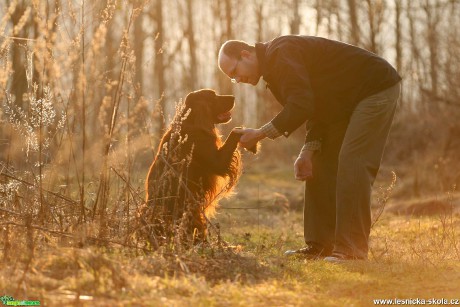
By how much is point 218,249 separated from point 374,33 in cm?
1934

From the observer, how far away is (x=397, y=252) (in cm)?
556

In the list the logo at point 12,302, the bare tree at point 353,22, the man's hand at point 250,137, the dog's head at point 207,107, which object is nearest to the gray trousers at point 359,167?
the man's hand at point 250,137

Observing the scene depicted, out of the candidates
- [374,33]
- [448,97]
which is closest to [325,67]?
[448,97]

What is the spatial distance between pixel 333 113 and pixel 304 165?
0.44m

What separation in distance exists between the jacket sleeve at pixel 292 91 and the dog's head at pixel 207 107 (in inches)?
28.1

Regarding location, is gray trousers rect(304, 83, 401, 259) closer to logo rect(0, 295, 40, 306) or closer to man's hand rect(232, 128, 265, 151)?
man's hand rect(232, 128, 265, 151)

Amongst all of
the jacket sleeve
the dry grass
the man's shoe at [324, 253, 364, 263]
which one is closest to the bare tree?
the dry grass

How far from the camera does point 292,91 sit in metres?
4.99

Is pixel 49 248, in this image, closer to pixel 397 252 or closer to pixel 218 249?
pixel 218 249

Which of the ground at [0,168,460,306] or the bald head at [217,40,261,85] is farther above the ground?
the bald head at [217,40,261,85]

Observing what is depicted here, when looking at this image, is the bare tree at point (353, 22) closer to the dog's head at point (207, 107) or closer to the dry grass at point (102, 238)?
the dog's head at point (207, 107)

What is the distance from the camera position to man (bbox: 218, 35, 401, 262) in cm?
505

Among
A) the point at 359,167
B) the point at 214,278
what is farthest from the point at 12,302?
the point at 359,167

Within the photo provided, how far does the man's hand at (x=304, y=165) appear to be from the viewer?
217 inches
